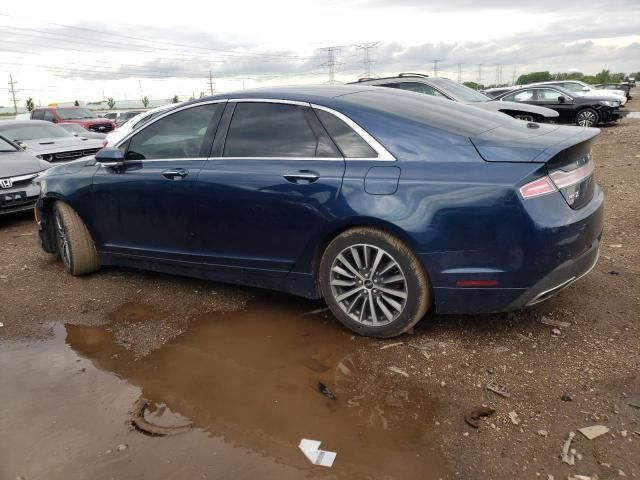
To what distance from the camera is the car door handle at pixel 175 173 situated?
423cm

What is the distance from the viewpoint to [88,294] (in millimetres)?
4859

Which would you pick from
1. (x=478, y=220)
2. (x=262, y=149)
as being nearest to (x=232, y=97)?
(x=262, y=149)

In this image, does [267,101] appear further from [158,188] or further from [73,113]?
[73,113]

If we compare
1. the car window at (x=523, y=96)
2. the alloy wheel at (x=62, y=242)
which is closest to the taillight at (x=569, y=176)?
the alloy wheel at (x=62, y=242)

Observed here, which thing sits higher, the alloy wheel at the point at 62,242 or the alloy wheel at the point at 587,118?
the alloy wheel at the point at 587,118

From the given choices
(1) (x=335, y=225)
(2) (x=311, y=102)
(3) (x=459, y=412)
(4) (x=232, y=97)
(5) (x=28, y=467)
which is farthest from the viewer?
(4) (x=232, y=97)

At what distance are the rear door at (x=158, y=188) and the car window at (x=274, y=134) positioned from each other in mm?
231

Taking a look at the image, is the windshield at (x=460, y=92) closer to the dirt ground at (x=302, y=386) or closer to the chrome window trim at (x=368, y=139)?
the dirt ground at (x=302, y=386)

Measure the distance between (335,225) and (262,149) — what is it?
0.85 metres

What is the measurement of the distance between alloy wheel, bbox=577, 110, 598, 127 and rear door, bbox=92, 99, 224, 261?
1652 cm

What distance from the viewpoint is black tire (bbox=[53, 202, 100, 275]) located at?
5098 mm

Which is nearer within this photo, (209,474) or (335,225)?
(209,474)

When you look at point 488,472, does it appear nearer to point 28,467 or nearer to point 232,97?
point 28,467

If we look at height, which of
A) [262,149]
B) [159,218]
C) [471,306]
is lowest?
[471,306]
